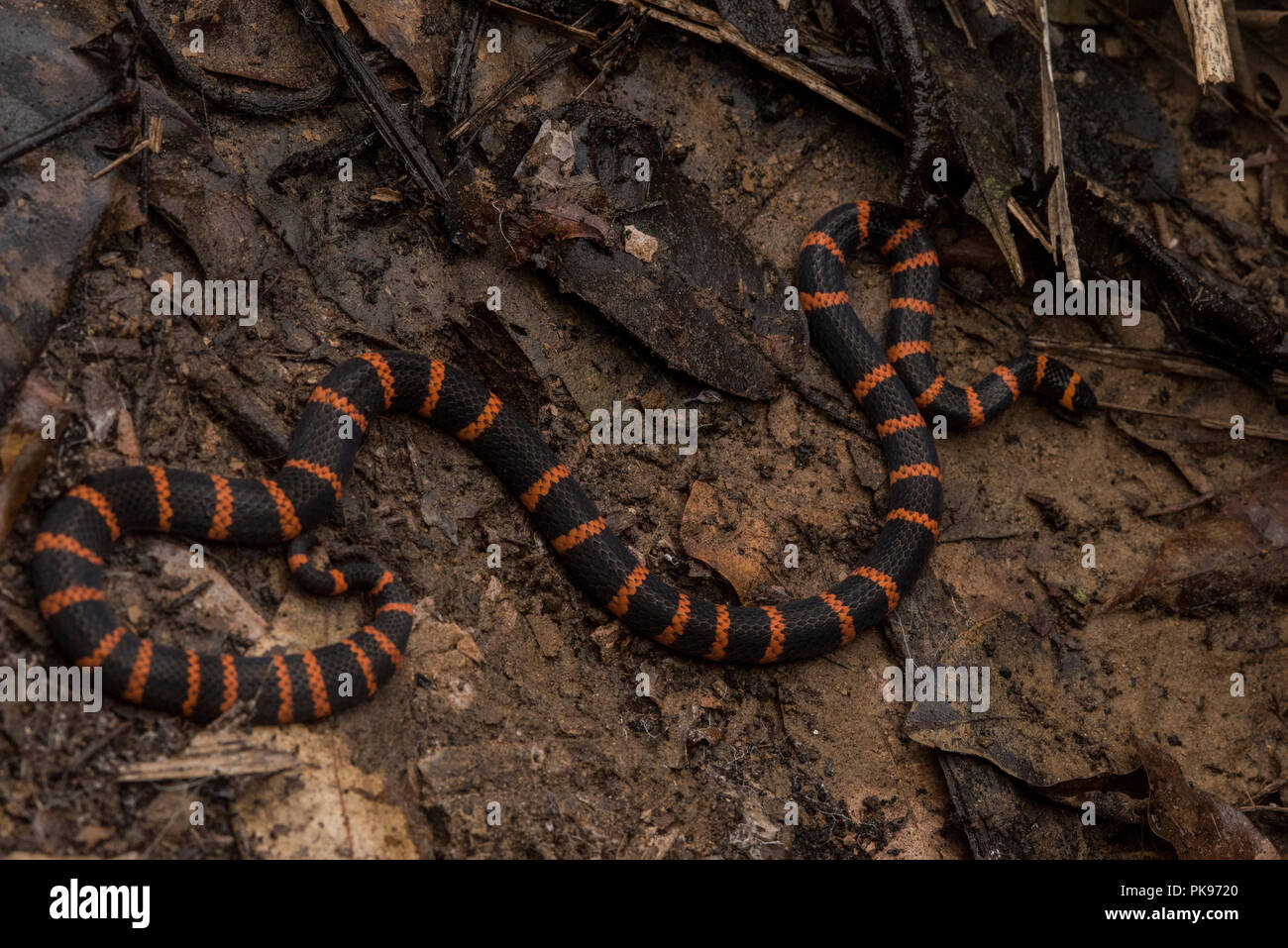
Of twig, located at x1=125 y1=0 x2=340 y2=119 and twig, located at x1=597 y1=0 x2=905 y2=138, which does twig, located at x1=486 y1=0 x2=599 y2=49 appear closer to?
Answer: twig, located at x1=597 y1=0 x2=905 y2=138

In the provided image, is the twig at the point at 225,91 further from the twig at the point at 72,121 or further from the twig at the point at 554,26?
the twig at the point at 554,26

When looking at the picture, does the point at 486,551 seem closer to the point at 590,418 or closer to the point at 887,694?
the point at 590,418

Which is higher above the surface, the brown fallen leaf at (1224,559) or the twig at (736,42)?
the twig at (736,42)

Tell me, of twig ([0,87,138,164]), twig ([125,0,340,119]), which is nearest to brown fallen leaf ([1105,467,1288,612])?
twig ([125,0,340,119])

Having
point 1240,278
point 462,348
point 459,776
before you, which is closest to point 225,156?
point 462,348

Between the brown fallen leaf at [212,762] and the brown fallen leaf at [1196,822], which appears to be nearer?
the brown fallen leaf at [212,762]

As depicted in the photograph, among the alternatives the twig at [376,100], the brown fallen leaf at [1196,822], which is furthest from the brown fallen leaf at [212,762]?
the brown fallen leaf at [1196,822]

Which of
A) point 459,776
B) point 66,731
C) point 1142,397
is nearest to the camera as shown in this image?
point 66,731

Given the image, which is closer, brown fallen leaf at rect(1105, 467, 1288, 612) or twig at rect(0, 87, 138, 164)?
twig at rect(0, 87, 138, 164)

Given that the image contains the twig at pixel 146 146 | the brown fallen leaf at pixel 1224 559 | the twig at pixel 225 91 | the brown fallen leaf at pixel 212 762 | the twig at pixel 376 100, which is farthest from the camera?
the brown fallen leaf at pixel 1224 559
